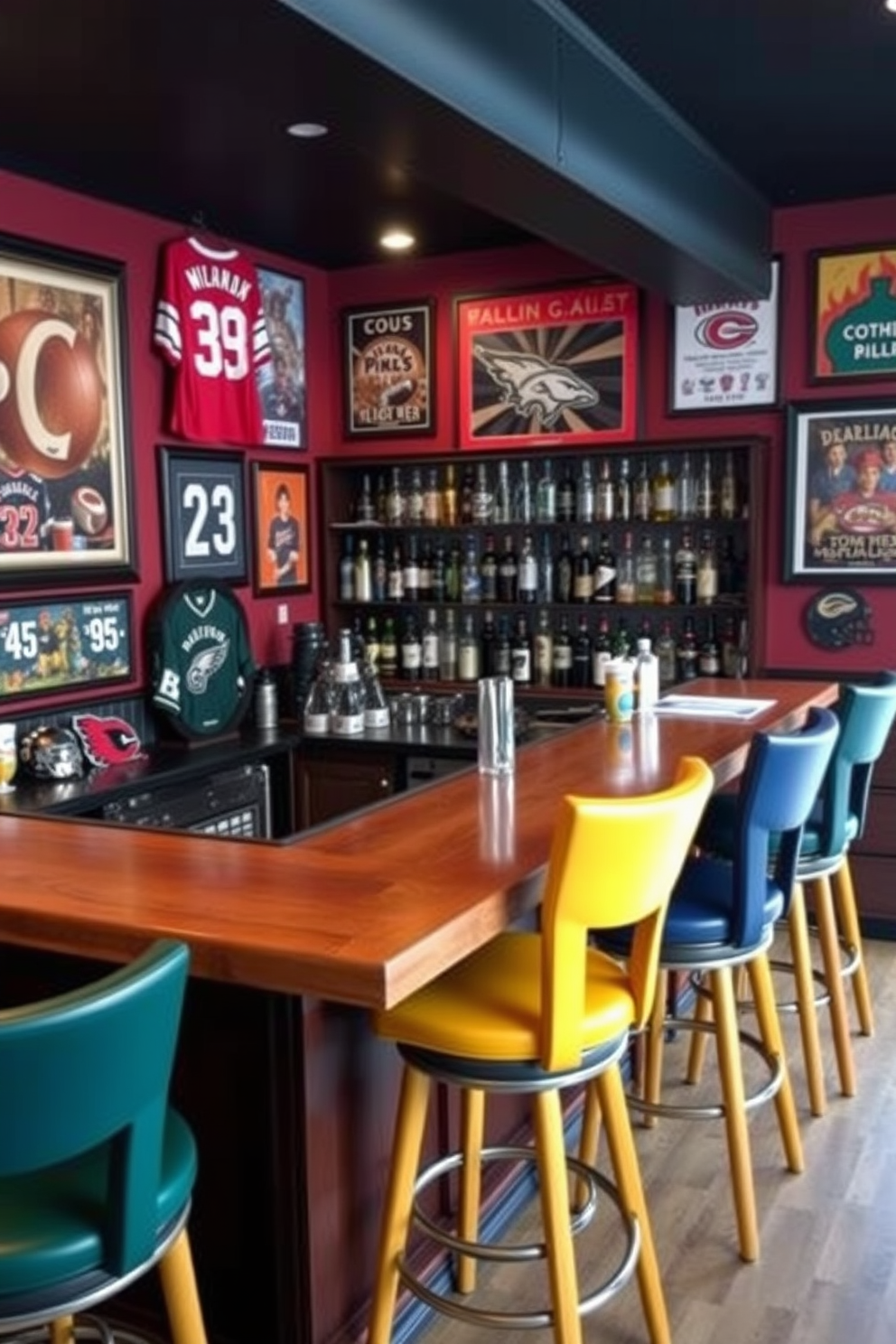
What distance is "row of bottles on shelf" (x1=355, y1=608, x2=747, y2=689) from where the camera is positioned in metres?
4.84

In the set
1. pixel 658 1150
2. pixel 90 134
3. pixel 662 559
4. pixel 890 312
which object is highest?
pixel 90 134

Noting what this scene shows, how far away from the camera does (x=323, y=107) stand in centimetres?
240

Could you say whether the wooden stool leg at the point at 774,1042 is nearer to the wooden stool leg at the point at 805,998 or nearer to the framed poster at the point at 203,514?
the wooden stool leg at the point at 805,998

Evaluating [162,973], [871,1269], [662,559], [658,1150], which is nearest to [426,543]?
[662,559]

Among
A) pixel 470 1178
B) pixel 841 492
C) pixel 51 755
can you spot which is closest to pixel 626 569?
pixel 841 492

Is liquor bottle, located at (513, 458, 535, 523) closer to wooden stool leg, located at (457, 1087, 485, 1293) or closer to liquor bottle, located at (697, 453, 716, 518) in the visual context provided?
liquor bottle, located at (697, 453, 716, 518)

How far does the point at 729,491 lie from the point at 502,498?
3.09ft

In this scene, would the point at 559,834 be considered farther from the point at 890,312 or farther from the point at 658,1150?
the point at 890,312

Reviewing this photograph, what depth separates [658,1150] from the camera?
2996 millimetres

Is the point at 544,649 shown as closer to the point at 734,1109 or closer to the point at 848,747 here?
the point at 848,747

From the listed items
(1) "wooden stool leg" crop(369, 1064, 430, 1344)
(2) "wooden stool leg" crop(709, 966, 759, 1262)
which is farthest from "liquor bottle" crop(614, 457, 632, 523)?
(1) "wooden stool leg" crop(369, 1064, 430, 1344)

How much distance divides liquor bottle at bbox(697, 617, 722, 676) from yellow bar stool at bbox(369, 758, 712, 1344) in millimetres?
2867

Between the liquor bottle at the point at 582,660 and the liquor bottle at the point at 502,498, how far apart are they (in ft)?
1.89

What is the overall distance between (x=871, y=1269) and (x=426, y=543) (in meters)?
3.48
